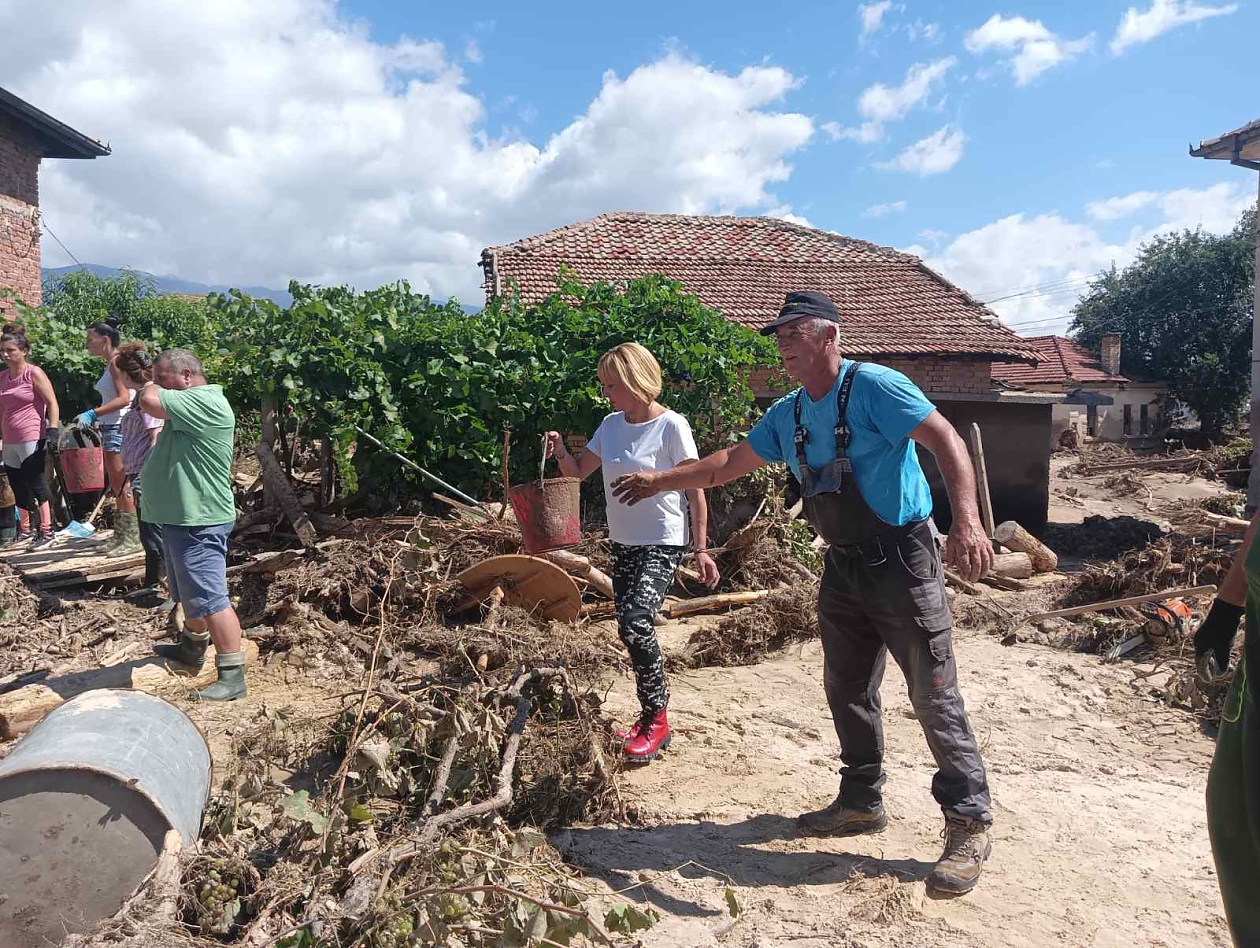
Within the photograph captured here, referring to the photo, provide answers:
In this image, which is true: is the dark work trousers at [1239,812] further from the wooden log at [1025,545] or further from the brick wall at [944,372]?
the brick wall at [944,372]

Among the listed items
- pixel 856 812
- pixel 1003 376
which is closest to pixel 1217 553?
pixel 856 812

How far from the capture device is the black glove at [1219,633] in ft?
7.22

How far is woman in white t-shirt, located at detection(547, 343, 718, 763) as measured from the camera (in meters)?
3.77

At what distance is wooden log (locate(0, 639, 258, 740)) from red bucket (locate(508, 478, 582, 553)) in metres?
2.04

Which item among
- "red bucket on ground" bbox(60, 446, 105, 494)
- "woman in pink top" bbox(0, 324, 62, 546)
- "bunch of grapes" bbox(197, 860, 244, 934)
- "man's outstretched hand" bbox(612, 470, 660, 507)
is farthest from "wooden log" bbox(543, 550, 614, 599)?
"woman in pink top" bbox(0, 324, 62, 546)

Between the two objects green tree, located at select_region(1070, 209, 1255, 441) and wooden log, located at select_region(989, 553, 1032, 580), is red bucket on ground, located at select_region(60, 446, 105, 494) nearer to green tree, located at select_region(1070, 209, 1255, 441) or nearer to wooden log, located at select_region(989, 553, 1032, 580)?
wooden log, located at select_region(989, 553, 1032, 580)

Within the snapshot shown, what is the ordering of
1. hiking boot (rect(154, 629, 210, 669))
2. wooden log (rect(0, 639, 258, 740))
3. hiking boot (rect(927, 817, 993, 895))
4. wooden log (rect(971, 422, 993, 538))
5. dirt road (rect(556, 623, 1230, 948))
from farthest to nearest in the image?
1. wooden log (rect(971, 422, 993, 538))
2. hiking boot (rect(154, 629, 210, 669))
3. wooden log (rect(0, 639, 258, 740))
4. hiking boot (rect(927, 817, 993, 895))
5. dirt road (rect(556, 623, 1230, 948))

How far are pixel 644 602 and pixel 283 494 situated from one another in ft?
14.7

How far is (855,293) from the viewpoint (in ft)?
60.9

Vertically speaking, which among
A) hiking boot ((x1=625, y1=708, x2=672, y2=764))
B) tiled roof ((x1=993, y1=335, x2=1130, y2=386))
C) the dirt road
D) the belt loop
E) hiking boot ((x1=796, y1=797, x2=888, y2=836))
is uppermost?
tiled roof ((x1=993, y1=335, x2=1130, y2=386))

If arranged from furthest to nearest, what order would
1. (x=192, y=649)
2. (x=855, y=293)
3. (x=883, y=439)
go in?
(x=855, y=293) < (x=192, y=649) < (x=883, y=439)

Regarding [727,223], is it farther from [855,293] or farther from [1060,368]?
[1060,368]

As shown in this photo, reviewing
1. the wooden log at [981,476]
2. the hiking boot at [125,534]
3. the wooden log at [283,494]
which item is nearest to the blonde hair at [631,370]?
the wooden log at [283,494]

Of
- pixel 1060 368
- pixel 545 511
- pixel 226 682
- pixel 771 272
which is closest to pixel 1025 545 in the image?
pixel 545 511
